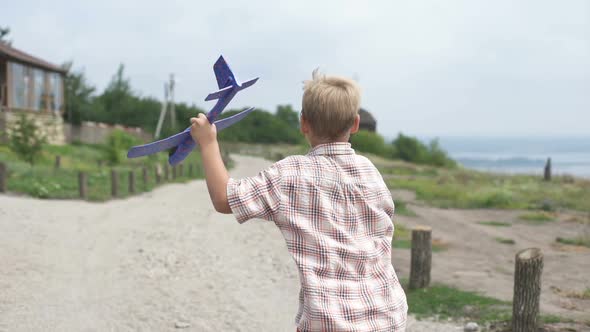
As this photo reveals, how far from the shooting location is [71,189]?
1461cm

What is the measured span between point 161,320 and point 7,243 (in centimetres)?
348

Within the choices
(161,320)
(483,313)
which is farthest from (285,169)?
(483,313)

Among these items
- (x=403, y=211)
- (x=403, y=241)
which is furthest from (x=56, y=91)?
(x=403, y=241)

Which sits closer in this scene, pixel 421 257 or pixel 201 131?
pixel 201 131

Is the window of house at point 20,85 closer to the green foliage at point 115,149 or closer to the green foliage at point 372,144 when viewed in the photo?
the green foliage at point 115,149

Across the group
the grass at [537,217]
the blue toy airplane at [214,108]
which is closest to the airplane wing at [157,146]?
the blue toy airplane at [214,108]

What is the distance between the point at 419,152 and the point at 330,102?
162ft

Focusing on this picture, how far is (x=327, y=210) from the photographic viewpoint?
2.14 meters

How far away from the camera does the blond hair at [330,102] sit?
2074mm

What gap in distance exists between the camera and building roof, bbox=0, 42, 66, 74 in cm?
2755

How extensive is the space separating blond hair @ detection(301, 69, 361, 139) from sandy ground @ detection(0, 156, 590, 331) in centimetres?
362

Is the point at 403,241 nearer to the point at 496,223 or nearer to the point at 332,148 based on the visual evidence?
the point at 496,223

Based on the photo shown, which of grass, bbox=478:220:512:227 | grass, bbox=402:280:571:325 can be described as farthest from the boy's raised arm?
grass, bbox=478:220:512:227

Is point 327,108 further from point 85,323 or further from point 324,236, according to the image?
point 85,323
